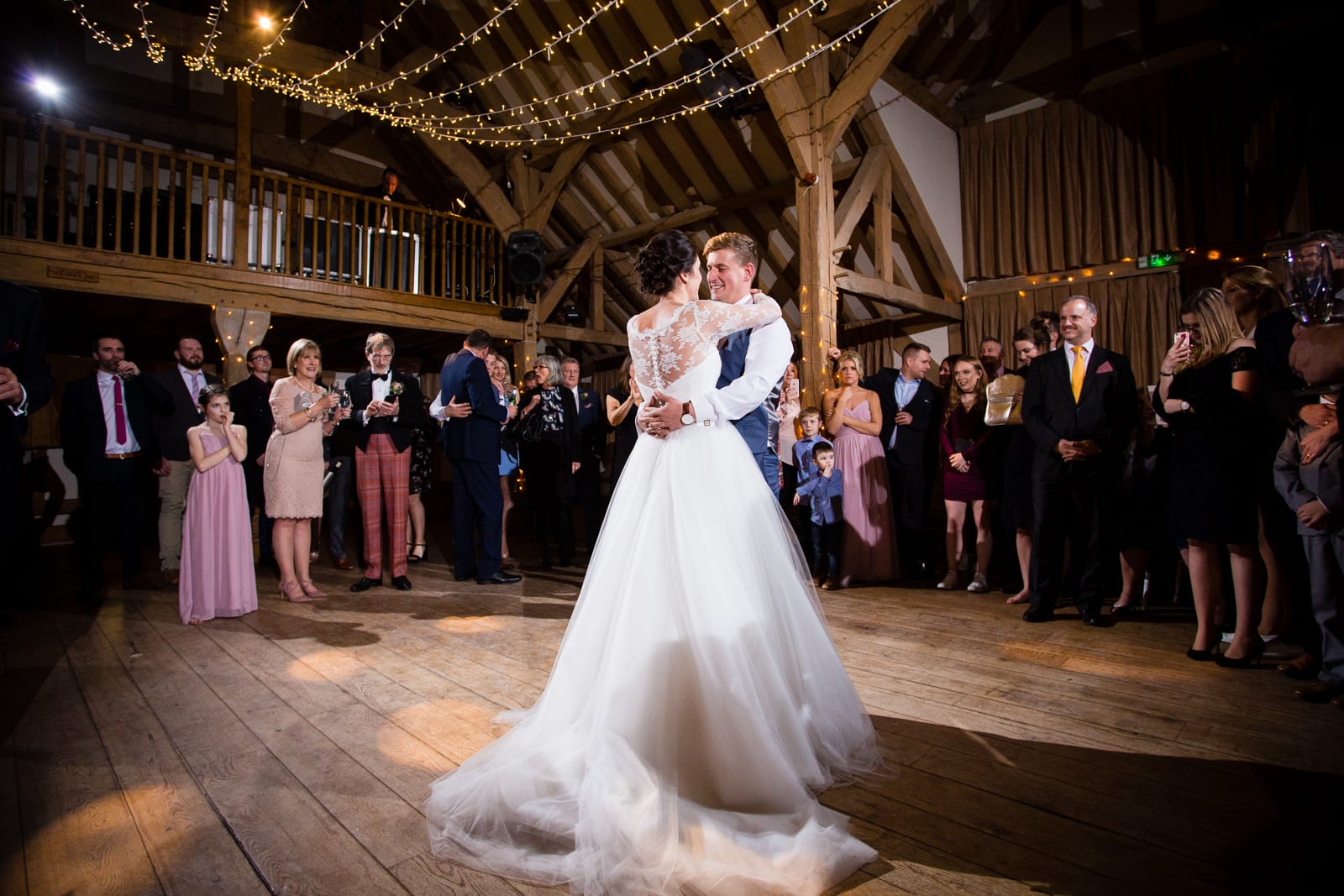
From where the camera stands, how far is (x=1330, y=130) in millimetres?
5961

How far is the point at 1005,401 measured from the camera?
160 inches

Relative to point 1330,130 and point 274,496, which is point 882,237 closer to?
point 1330,130

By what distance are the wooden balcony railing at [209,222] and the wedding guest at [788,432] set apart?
15.7 feet

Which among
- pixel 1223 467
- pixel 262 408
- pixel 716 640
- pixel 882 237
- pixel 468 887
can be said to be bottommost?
pixel 468 887

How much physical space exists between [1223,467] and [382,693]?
332 centimetres

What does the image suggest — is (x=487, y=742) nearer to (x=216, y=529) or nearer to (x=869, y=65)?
(x=216, y=529)

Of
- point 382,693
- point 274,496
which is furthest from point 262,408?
point 382,693

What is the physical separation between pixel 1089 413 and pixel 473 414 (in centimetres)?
343

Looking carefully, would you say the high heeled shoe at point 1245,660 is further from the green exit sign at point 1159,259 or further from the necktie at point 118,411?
the necktie at point 118,411

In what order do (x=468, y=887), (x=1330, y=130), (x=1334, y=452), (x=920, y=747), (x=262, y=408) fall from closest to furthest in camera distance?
1. (x=468, y=887)
2. (x=920, y=747)
3. (x=1334, y=452)
4. (x=262, y=408)
5. (x=1330, y=130)

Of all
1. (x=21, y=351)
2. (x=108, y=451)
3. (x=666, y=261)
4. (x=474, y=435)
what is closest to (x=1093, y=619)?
(x=666, y=261)

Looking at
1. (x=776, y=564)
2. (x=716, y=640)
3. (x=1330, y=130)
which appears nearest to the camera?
(x=716, y=640)

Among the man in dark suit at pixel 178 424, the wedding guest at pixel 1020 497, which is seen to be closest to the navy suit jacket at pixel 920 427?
the wedding guest at pixel 1020 497

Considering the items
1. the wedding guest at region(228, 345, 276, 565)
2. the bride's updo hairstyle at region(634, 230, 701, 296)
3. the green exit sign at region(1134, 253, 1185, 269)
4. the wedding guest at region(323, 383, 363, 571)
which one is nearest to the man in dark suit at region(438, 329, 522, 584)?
the wedding guest at region(323, 383, 363, 571)
